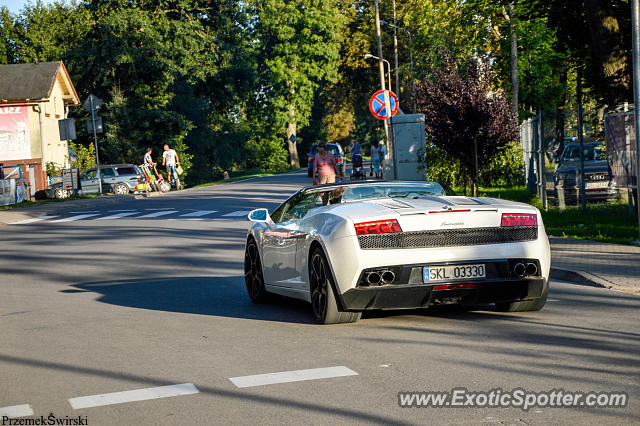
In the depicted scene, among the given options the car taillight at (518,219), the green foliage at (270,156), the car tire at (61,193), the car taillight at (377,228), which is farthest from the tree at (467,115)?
the green foliage at (270,156)

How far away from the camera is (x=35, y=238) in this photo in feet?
68.3

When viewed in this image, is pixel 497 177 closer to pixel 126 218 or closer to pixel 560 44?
pixel 560 44

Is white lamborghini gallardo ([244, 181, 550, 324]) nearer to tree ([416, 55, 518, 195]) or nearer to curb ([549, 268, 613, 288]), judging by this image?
curb ([549, 268, 613, 288])

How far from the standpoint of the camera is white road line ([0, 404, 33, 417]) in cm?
543

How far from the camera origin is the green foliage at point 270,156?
89.4 meters

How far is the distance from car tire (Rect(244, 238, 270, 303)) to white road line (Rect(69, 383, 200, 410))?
3911 mm

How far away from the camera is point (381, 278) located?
7551 mm

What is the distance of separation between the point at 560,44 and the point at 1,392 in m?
17.6

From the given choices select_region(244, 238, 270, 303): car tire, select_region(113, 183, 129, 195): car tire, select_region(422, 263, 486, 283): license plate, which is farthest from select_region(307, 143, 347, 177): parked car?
select_region(422, 263, 486, 283): license plate

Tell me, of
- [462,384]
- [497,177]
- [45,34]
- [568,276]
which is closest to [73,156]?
[45,34]

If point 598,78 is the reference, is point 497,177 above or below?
below

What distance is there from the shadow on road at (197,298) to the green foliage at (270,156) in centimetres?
7618

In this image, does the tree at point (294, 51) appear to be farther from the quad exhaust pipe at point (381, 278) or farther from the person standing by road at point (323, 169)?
the quad exhaust pipe at point (381, 278)

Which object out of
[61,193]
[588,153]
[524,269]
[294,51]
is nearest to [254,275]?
[524,269]
